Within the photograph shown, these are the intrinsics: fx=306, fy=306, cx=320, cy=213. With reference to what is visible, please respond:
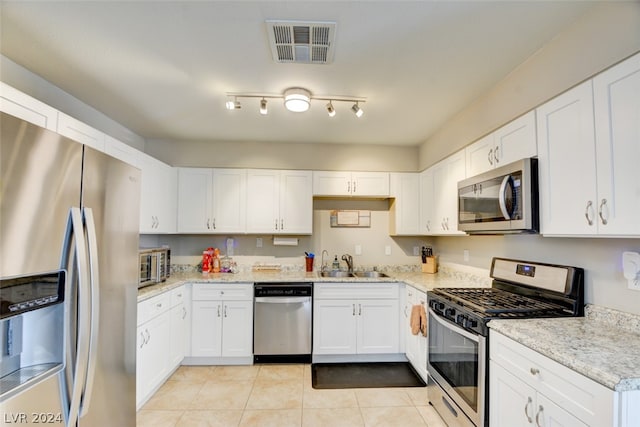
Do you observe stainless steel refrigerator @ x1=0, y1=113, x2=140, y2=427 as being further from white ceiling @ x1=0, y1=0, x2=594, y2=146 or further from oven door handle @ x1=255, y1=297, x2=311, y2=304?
oven door handle @ x1=255, y1=297, x2=311, y2=304

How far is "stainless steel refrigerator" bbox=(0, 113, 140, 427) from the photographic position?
0.99 meters

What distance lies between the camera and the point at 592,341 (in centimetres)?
133

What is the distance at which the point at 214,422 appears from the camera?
2260 mm

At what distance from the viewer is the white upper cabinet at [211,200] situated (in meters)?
3.58

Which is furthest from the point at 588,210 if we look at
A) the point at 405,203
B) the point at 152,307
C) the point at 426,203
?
the point at 152,307

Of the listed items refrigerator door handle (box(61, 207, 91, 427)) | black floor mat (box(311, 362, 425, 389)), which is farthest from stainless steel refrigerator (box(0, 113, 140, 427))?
black floor mat (box(311, 362, 425, 389))

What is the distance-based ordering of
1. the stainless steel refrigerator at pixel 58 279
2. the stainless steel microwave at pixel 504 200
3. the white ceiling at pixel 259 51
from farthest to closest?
1. the stainless steel microwave at pixel 504 200
2. the white ceiling at pixel 259 51
3. the stainless steel refrigerator at pixel 58 279

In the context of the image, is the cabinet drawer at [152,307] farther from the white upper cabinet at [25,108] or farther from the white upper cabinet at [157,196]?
the white upper cabinet at [25,108]

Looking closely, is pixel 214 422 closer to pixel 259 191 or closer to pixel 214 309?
pixel 214 309

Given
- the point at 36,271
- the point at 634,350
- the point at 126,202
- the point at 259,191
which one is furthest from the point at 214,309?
the point at 634,350

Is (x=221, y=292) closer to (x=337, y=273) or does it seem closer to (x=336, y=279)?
(x=336, y=279)

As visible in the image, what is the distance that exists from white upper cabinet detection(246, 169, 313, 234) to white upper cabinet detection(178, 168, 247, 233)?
0.11 metres

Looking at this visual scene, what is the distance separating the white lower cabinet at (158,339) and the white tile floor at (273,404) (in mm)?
159

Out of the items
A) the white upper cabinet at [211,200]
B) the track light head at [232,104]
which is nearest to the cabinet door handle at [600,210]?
the track light head at [232,104]
